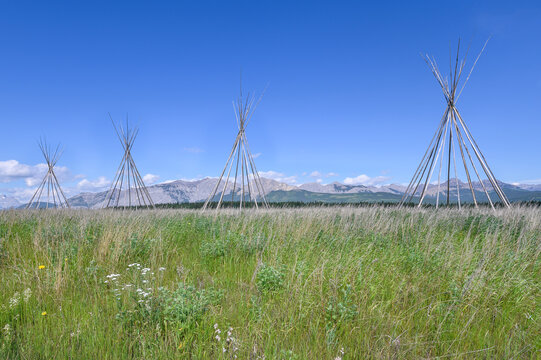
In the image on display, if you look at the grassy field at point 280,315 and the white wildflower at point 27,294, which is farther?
the white wildflower at point 27,294

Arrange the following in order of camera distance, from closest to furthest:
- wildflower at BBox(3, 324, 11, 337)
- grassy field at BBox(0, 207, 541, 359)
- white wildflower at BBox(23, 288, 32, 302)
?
grassy field at BBox(0, 207, 541, 359), wildflower at BBox(3, 324, 11, 337), white wildflower at BBox(23, 288, 32, 302)

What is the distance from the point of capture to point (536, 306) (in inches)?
107

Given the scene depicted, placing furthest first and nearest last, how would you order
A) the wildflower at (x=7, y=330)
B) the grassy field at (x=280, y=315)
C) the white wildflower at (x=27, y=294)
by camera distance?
the white wildflower at (x=27, y=294)
the wildflower at (x=7, y=330)
the grassy field at (x=280, y=315)

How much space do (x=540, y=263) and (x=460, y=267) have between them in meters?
1.46

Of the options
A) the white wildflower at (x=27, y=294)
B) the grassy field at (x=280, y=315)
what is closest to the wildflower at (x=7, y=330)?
the grassy field at (x=280, y=315)

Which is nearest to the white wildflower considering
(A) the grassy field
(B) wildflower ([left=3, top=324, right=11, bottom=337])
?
(A) the grassy field

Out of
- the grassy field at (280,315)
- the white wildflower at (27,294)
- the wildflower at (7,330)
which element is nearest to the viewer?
the grassy field at (280,315)

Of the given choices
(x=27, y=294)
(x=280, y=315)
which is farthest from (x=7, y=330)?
(x=280, y=315)

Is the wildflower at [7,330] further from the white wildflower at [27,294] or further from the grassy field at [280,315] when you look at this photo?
the white wildflower at [27,294]

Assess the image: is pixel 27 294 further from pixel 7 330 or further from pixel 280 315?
pixel 280 315

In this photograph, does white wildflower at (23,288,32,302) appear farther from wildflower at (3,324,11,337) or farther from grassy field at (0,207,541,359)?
wildflower at (3,324,11,337)

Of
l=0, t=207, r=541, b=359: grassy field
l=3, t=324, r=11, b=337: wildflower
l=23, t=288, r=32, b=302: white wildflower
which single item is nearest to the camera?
l=0, t=207, r=541, b=359: grassy field

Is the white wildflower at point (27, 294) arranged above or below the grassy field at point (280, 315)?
above

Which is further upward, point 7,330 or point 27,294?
point 27,294
